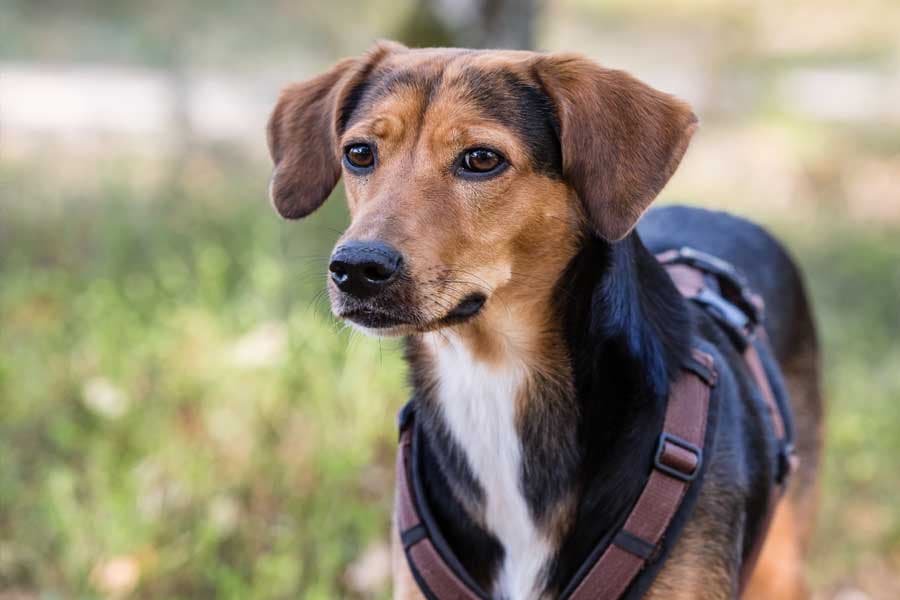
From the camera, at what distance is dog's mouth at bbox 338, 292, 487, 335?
2.43 m

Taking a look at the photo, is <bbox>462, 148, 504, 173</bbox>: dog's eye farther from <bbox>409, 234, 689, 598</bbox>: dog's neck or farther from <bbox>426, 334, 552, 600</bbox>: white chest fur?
<bbox>426, 334, 552, 600</bbox>: white chest fur

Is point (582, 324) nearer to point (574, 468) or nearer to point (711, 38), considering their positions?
point (574, 468)

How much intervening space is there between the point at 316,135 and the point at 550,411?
109 centimetres

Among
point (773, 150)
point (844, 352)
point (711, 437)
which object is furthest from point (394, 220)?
point (773, 150)

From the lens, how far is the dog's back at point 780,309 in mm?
3607

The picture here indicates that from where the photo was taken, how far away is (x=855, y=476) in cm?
499

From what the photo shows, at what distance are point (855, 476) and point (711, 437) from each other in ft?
9.12

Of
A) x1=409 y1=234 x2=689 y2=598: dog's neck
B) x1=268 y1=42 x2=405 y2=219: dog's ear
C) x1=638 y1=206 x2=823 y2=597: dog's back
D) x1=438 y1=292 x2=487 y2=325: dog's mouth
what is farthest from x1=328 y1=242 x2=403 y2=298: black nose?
x1=638 y1=206 x2=823 y2=597: dog's back

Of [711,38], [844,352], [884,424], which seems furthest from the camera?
[711,38]

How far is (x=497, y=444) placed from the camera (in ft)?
8.75

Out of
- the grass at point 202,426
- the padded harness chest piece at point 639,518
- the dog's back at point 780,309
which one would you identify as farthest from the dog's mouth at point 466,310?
the dog's back at point 780,309

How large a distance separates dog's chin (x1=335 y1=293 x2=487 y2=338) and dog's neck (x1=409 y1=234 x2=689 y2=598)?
8cm

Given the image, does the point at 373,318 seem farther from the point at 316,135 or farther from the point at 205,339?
the point at 205,339

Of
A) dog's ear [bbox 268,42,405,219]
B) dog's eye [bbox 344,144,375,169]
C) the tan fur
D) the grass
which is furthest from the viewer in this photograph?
the grass
